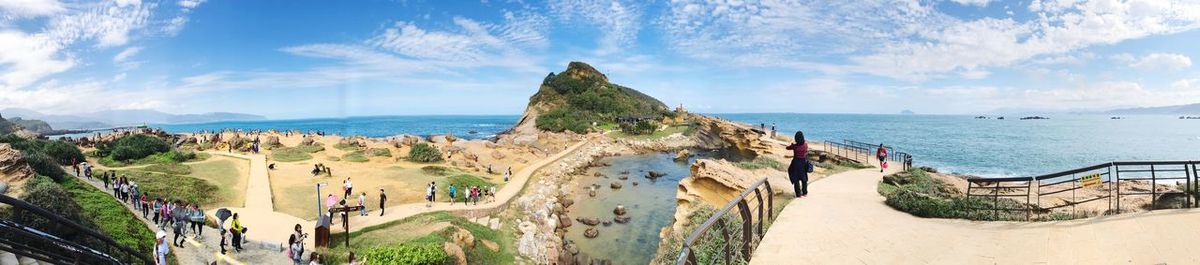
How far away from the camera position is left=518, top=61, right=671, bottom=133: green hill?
8194cm

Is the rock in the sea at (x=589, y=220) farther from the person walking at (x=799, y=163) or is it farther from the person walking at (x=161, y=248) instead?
the person walking at (x=161, y=248)

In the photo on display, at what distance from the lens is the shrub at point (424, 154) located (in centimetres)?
3606

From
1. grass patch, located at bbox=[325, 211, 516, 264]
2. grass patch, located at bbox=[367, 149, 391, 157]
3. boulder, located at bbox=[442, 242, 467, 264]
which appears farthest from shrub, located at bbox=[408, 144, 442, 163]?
boulder, located at bbox=[442, 242, 467, 264]

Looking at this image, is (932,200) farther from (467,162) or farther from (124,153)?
(124,153)

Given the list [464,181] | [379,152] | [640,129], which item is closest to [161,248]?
[464,181]

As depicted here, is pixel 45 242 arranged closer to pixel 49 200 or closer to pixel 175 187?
pixel 49 200

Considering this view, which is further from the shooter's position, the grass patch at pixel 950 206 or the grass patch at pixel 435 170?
the grass patch at pixel 435 170

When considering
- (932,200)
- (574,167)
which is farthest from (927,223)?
(574,167)

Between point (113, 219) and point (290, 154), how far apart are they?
23.3 meters

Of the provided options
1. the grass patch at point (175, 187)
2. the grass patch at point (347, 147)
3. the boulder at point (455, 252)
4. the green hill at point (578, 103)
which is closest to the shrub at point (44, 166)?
the grass patch at point (175, 187)

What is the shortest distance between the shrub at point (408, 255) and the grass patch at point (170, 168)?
2058 cm

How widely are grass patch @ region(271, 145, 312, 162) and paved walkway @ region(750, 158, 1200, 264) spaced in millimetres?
38044

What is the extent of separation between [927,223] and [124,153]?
43.9m

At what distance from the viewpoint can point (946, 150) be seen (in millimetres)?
59469
